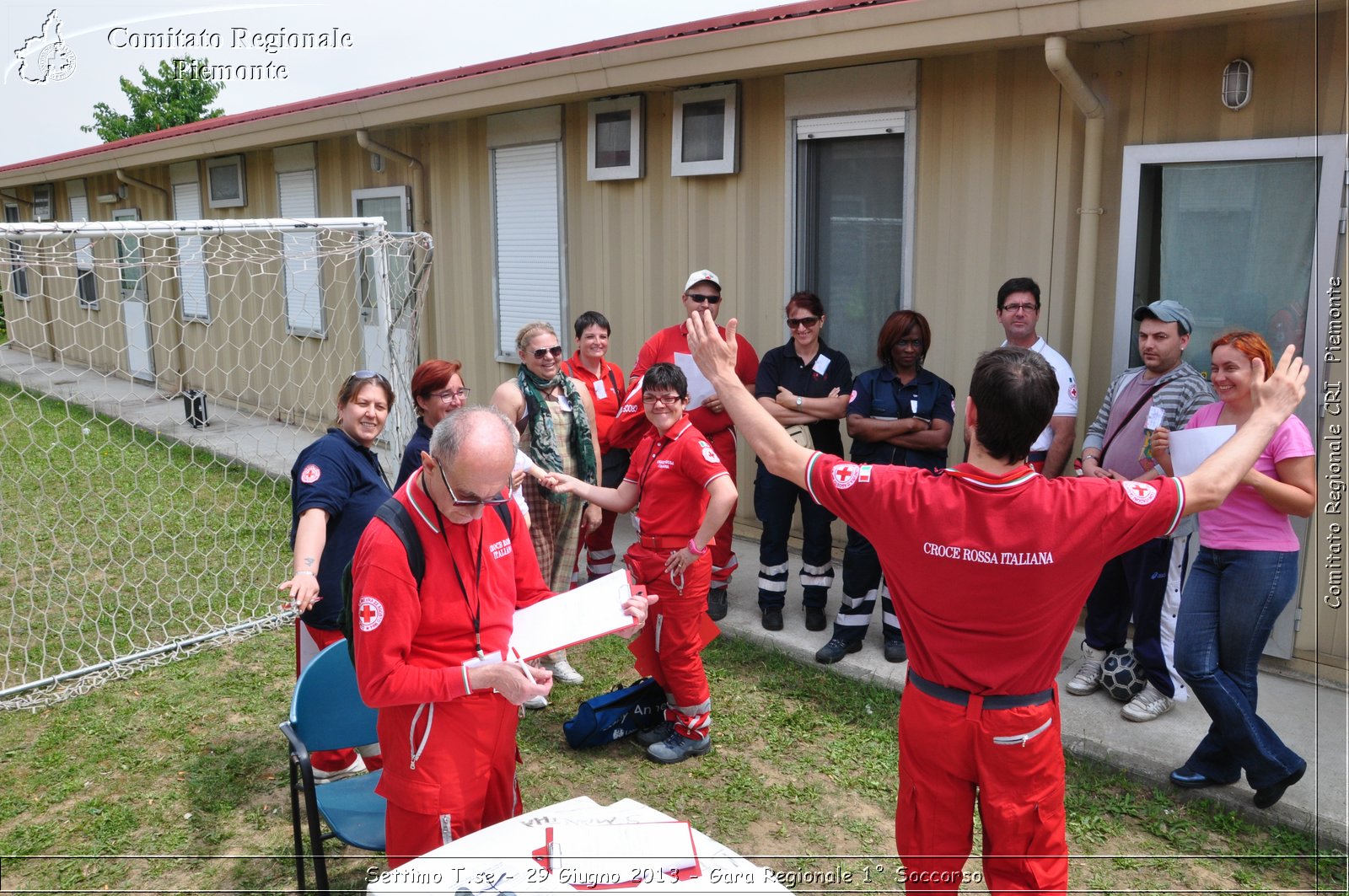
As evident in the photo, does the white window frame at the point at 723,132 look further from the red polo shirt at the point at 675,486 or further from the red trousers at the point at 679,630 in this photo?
the red trousers at the point at 679,630

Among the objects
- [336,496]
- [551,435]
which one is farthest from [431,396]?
[551,435]

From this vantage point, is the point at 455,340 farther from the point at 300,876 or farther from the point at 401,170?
the point at 300,876

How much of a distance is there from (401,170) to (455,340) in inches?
76.3

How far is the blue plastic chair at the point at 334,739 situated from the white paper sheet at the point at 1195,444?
120 inches

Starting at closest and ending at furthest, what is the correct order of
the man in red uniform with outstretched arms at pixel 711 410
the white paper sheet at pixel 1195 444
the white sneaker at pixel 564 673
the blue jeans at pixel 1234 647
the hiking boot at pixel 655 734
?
the white paper sheet at pixel 1195 444, the blue jeans at pixel 1234 647, the hiking boot at pixel 655 734, the white sneaker at pixel 564 673, the man in red uniform with outstretched arms at pixel 711 410

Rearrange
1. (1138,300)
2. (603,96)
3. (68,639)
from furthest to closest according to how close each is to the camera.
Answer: (603,96)
(68,639)
(1138,300)

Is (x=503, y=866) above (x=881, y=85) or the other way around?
the other way around

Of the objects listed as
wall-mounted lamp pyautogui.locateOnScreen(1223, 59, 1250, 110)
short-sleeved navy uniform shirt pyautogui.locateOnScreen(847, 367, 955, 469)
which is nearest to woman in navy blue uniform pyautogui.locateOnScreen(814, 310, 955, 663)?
short-sleeved navy uniform shirt pyautogui.locateOnScreen(847, 367, 955, 469)

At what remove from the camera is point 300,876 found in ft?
11.3

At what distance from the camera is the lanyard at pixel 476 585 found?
2.65 metres

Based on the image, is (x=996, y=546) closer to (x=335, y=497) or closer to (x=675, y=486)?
(x=675, y=486)

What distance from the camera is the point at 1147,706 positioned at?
181 inches

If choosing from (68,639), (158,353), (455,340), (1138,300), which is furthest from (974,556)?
(158,353)

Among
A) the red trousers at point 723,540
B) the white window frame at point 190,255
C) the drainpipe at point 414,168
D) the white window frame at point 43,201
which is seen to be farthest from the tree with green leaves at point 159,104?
the red trousers at point 723,540
